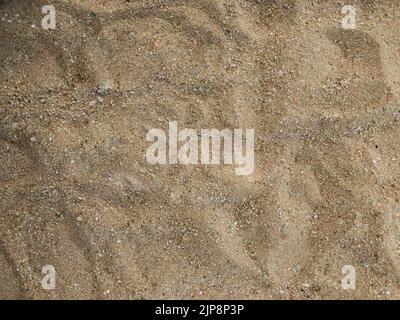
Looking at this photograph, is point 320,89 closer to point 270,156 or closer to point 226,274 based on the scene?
point 270,156

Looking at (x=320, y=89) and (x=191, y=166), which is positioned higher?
(x=320, y=89)

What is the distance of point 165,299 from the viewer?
2.53m

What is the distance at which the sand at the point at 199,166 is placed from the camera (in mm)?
2520

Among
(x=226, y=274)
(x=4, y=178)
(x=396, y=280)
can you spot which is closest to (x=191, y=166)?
(x=226, y=274)

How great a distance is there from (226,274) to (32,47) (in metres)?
1.42

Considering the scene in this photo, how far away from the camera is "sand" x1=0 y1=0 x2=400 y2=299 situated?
252 centimetres

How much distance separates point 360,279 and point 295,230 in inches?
15.0

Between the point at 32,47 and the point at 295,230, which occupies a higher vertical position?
the point at 32,47

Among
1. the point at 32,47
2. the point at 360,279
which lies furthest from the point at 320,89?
the point at 32,47

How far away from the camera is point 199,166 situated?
2.56 meters

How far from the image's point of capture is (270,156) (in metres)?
2.56
